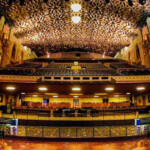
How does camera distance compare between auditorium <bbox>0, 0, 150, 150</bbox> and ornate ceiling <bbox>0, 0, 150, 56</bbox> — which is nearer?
auditorium <bbox>0, 0, 150, 150</bbox>

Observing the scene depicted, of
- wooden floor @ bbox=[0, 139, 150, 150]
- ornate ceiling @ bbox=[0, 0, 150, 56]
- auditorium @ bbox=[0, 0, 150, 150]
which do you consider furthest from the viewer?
ornate ceiling @ bbox=[0, 0, 150, 56]

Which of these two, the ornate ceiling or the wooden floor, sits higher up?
the ornate ceiling

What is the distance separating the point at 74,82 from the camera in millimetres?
9750

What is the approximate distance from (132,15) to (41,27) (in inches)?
292

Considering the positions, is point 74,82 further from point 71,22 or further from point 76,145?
point 71,22

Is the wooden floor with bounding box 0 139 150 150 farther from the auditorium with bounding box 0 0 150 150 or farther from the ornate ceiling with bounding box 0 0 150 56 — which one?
the ornate ceiling with bounding box 0 0 150 56

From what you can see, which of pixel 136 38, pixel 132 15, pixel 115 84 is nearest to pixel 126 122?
pixel 115 84

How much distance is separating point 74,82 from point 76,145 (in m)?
3.98

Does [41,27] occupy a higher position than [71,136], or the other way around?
Result: [41,27]

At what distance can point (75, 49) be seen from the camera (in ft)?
82.8

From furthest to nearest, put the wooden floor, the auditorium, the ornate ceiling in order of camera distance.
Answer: the ornate ceiling
the auditorium
the wooden floor

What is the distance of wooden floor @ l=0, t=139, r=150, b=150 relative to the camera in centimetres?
593

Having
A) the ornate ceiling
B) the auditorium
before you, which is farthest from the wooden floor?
the ornate ceiling

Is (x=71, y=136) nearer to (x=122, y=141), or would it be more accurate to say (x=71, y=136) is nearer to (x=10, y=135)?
(x=122, y=141)
